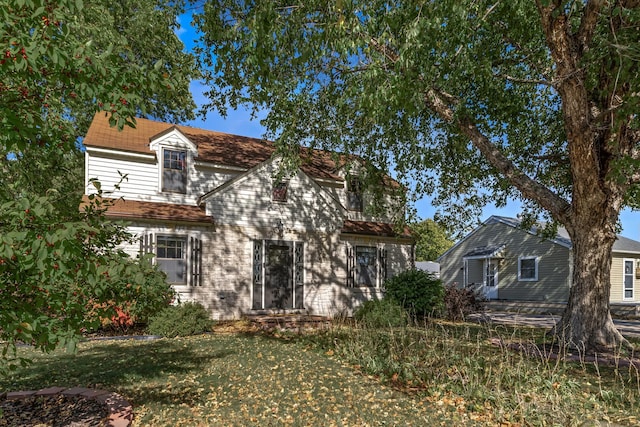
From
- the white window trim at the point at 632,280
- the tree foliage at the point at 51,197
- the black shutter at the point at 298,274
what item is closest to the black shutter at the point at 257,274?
the black shutter at the point at 298,274

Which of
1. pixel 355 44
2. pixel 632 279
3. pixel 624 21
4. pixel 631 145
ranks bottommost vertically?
pixel 632 279

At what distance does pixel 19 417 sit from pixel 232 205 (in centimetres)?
911

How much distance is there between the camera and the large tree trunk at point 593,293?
28.4 feet

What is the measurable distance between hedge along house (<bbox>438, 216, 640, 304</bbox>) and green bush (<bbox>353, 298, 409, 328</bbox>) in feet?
33.4

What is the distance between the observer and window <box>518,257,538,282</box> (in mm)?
23047

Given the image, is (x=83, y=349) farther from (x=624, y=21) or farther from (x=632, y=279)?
(x=632, y=279)

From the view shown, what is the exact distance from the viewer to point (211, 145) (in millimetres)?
15938

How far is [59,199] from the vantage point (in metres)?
3.39

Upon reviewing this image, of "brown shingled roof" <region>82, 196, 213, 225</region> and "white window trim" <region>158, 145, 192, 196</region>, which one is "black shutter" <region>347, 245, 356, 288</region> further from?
"white window trim" <region>158, 145, 192, 196</region>

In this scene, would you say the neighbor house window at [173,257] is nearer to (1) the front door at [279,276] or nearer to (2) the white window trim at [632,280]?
(1) the front door at [279,276]

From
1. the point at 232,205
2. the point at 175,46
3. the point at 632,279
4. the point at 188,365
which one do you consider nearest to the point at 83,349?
the point at 188,365

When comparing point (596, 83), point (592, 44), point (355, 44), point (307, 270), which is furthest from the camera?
point (307, 270)

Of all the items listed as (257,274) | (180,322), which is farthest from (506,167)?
(180,322)

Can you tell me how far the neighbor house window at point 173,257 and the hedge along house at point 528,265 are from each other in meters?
14.9
